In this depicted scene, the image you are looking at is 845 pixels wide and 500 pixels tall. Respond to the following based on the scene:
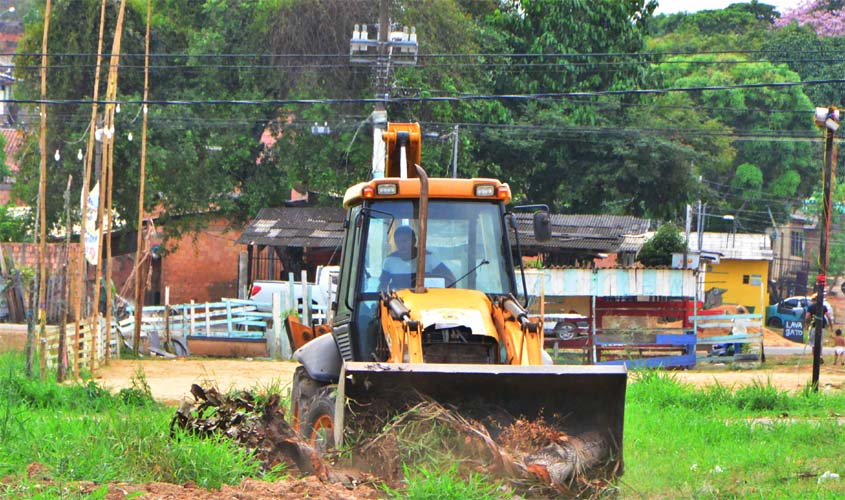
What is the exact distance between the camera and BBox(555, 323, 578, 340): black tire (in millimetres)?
26250

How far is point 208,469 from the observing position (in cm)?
805

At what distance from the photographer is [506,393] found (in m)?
9.09

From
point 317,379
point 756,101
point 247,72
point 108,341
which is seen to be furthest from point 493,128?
point 317,379

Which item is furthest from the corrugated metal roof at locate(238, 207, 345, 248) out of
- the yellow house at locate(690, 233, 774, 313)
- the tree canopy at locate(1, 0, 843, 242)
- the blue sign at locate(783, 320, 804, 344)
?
the blue sign at locate(783, 320, 804, 344)

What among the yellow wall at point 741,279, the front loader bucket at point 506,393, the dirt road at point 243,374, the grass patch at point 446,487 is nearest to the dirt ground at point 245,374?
the dirt road at point 243,374

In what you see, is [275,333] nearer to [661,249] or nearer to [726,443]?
[661,249]

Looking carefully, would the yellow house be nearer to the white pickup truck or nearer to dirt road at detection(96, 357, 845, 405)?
dirt road at detection(96, 357, 845, 405)

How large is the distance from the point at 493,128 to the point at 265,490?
29.9m

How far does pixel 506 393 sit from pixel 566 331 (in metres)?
17.4

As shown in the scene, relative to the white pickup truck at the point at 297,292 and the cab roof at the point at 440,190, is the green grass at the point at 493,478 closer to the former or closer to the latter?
the cab roof at the point at 440,190

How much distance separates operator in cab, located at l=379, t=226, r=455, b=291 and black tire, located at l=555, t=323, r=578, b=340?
52.7ft

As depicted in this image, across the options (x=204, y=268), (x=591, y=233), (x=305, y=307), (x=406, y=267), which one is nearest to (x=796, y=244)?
(x=591, y=233)

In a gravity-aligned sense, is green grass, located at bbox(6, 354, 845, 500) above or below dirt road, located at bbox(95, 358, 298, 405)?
above

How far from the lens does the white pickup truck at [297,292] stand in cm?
2765
